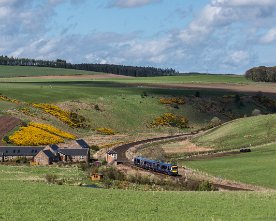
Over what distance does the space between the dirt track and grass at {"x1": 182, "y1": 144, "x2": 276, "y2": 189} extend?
4042 centimetres

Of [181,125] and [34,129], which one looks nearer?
[34,129]

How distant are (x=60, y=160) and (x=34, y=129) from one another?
803 inches

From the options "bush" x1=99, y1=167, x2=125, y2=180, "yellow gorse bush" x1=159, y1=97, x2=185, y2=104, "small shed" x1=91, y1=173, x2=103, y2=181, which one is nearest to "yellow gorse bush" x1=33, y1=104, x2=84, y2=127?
"yellow gorse bush" x1=159, y1=97, x2=185, y2=104

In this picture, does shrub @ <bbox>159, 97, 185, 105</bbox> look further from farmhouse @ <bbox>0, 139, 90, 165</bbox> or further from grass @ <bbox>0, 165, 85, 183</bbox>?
grass @ <bbox>0, 165, 85, 183</bbox>

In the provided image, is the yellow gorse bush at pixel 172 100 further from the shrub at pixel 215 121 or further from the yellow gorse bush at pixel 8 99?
the yellow gorse bush at pixel 8 99

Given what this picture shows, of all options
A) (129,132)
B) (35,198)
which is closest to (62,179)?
(35,198)

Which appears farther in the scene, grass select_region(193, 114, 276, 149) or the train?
grass select_region(193, 114, 276, 149)

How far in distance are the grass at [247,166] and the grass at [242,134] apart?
9.90m

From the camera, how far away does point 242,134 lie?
107000mm

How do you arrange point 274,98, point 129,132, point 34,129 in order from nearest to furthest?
point 34,129 < point 129,132 < point 274,98

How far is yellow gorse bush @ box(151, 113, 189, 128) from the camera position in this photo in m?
147

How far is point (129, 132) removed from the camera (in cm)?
13750

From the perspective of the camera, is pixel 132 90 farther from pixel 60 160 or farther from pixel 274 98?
pixel 60 160

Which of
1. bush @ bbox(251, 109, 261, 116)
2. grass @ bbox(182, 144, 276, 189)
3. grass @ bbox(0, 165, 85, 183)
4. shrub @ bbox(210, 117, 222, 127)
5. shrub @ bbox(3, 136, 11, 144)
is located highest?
bush @ bbox(251, 109, 261, 116)
